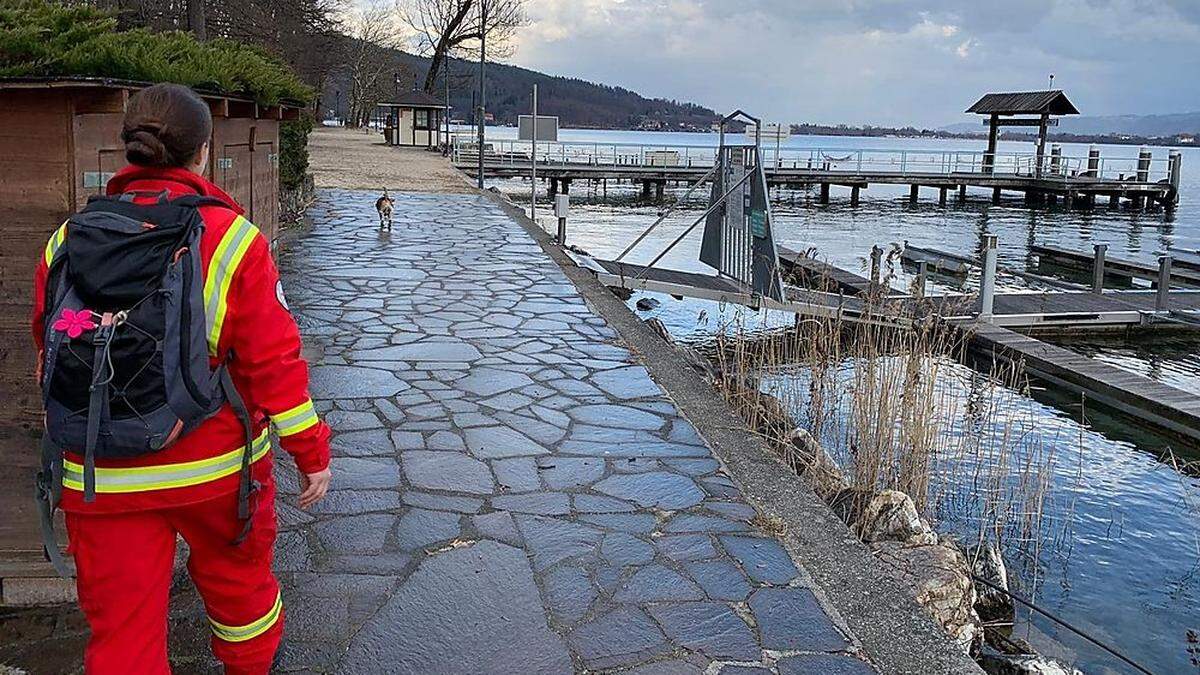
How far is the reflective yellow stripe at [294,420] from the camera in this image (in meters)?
2.72

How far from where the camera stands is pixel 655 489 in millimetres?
5070

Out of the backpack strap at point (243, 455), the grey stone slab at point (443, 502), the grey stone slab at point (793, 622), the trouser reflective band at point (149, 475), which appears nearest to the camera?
the trouser reflective band at point (149, 475)

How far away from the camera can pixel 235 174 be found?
673 cm

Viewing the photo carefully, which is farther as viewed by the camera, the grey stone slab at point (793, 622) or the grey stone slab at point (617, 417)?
the grey stone slab at point (617, 417)

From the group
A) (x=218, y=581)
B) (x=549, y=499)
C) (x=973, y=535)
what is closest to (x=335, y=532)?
(x=549, y=499)

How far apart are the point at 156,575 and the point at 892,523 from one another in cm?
380

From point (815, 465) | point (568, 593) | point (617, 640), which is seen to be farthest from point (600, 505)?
point (815, 465)

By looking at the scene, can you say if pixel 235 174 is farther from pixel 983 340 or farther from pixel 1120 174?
pixel 1120 174

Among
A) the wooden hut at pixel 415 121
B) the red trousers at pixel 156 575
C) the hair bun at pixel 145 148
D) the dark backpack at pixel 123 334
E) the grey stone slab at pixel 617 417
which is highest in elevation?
the wooden hut at pixel 415 121

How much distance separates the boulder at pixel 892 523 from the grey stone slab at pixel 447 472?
1.90 metres

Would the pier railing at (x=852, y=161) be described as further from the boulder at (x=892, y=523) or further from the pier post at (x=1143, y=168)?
the boulder at (x=892, y=523)

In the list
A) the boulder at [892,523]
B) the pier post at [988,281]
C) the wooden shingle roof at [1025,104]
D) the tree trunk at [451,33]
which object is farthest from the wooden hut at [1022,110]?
the boulder at [892,523]

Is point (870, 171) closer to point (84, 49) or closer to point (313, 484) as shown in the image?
A: point (84, 49)

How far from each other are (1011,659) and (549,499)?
7.51 feet
